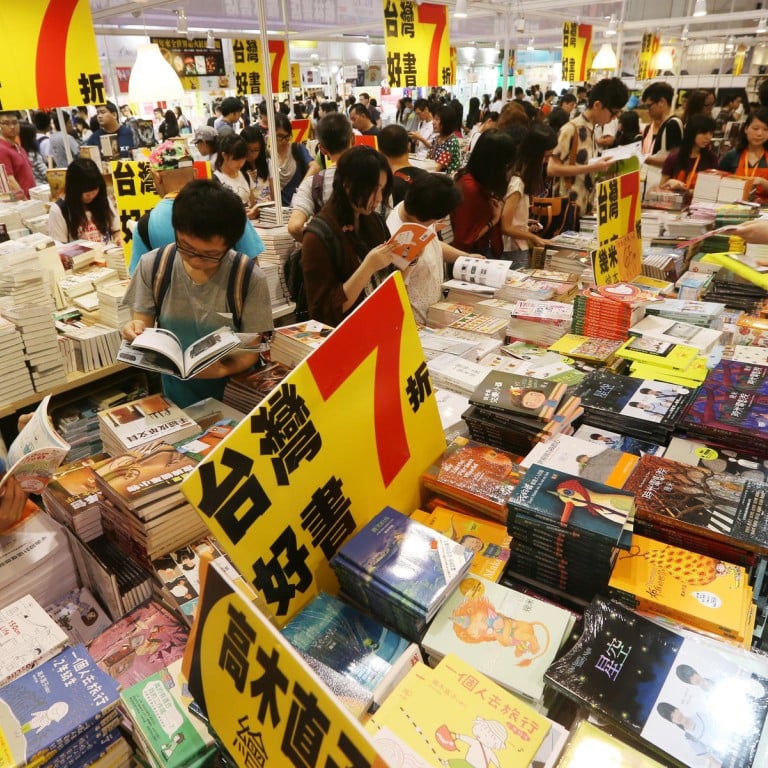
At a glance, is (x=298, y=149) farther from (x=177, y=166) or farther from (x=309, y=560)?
(x=309, y=560)

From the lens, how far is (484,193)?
Answer: 3.69m

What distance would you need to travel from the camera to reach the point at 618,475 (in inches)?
64.5

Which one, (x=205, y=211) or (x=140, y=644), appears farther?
(x=205, y=211)

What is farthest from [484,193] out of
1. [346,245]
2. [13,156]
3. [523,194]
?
[13,156]

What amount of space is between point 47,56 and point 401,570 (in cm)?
410

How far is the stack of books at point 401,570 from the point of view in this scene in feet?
3.87

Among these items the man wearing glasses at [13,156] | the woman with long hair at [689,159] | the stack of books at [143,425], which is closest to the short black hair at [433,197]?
the stack of books at [143,425]

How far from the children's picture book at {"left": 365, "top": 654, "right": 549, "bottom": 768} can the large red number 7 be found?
1.71ft

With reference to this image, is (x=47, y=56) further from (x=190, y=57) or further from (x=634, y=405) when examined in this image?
(x=190, y=57)

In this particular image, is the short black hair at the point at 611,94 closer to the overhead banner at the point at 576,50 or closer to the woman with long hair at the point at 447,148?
the woman with long hair at the point at 447,148

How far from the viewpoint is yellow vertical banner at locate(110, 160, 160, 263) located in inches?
147

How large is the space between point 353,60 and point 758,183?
1813cm

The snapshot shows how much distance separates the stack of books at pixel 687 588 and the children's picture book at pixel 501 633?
7.9 inches

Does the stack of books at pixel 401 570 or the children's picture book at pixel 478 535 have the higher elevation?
the stack of books at pixel 401 570
